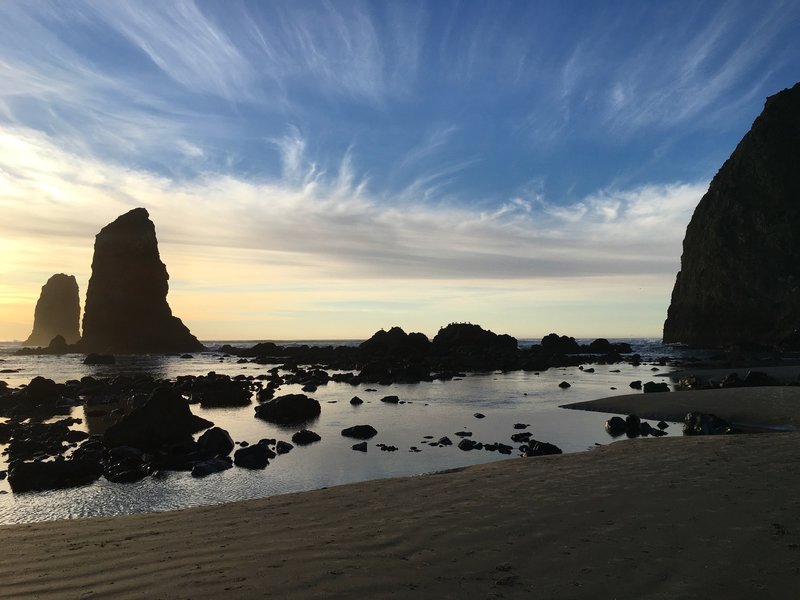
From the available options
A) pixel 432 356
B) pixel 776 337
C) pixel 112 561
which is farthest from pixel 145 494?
pixel 776 337

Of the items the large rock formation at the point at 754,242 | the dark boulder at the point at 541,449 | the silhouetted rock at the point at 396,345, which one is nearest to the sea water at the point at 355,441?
the dark boulder at the point at 541,449

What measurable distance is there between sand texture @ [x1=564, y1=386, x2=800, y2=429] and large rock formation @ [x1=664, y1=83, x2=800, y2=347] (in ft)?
197

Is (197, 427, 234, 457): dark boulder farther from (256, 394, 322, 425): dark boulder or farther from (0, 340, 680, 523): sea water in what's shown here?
(256, 394, 322, 425): dark boulder

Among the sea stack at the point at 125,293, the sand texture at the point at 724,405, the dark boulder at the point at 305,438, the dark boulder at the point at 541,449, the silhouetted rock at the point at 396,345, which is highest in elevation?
the sea stack at the point at 125,293

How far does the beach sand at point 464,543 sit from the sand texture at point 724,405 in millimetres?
11335

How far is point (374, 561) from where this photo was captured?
23.0ft

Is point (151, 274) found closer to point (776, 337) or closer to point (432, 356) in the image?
point (432, 356)

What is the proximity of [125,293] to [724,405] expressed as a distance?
131 metres

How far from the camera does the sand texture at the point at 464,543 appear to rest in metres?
6.14

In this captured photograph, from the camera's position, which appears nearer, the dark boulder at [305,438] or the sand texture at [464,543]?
the sand texture at [464,543]

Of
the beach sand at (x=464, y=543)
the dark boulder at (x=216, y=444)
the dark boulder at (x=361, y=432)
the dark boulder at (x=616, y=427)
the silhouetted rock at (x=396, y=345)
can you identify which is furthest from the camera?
the silhouetted rock at (x=396, y=345)

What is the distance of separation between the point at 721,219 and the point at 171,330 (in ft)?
417

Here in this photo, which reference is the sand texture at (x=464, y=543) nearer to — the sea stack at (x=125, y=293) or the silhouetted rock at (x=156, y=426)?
the silhouetted rock at (x=156, y=426)

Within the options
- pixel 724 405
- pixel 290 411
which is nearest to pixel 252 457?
pixel 290 411
